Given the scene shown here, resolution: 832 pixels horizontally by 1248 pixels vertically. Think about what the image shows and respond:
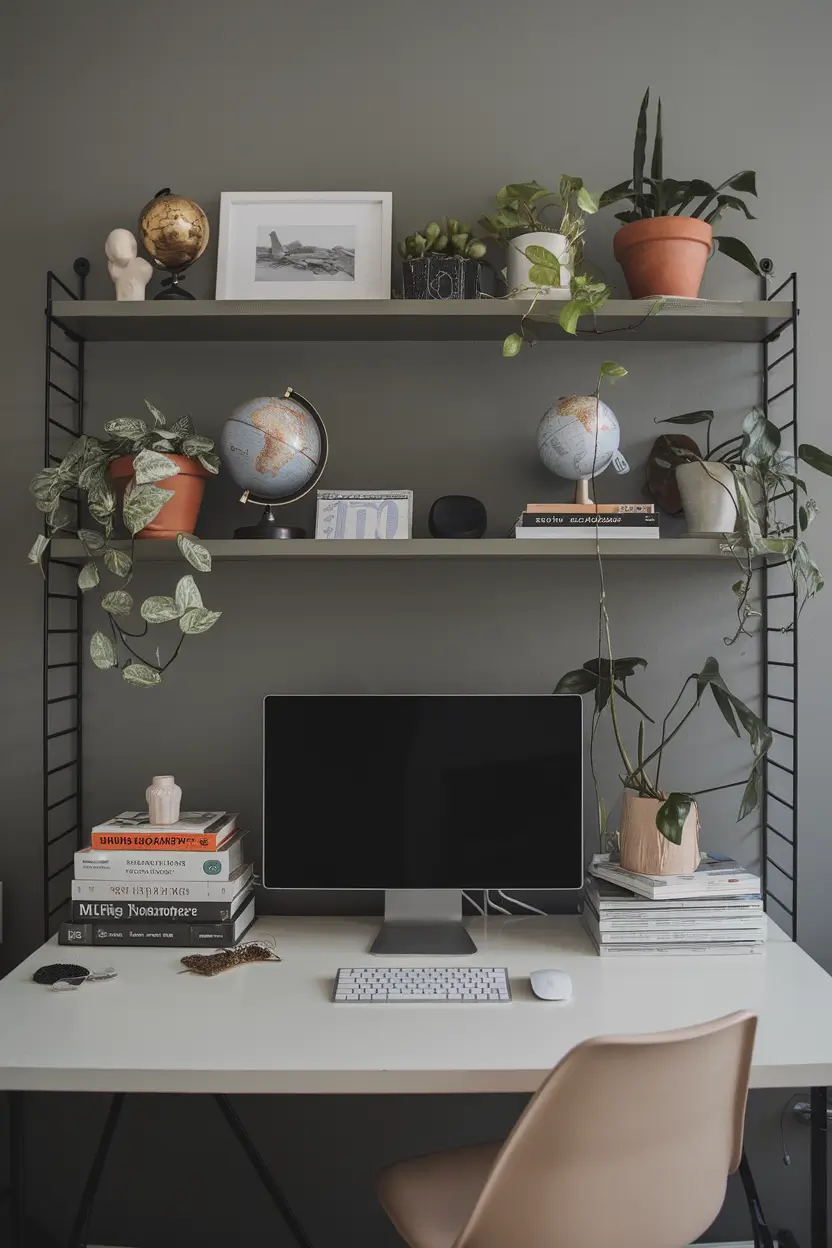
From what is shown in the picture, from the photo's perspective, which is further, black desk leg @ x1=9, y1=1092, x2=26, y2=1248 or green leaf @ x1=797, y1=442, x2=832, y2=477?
green leaf @ x1=797, y1=442, x2=832, y2=477

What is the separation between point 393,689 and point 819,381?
3.69ft

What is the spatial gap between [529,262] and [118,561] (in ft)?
3.21

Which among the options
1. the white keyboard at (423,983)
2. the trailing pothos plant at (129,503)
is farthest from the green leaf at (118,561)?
the white keyboard at (423,983)

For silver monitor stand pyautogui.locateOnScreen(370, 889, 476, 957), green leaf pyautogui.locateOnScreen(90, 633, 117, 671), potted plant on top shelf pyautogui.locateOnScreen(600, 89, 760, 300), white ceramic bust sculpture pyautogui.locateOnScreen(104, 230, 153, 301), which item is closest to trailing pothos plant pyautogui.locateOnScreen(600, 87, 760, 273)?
potted plant on top shelf pyautogui.locateOnScreen(600, 89, 760, 300)

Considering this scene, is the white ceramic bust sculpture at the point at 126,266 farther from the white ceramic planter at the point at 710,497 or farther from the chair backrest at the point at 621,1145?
the chair backrest at the point at 621,1145

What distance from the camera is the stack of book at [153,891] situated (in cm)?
178

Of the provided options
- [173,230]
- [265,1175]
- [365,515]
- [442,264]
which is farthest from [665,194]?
[265,1175]

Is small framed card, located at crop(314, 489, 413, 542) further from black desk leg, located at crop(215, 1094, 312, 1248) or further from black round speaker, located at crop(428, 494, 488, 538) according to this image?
black desk leg, located at crop(215, 1094, 312, 1248)

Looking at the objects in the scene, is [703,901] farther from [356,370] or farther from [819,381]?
[356,370]

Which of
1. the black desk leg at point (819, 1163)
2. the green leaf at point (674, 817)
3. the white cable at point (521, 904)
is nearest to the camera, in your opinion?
the black desk leg at point (819, 1163)

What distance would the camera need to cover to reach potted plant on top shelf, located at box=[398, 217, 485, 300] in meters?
1.86

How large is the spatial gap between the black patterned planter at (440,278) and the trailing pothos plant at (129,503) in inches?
20.5

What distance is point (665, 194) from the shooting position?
1.84 metres

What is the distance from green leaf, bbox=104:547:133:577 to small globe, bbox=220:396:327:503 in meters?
0.27
